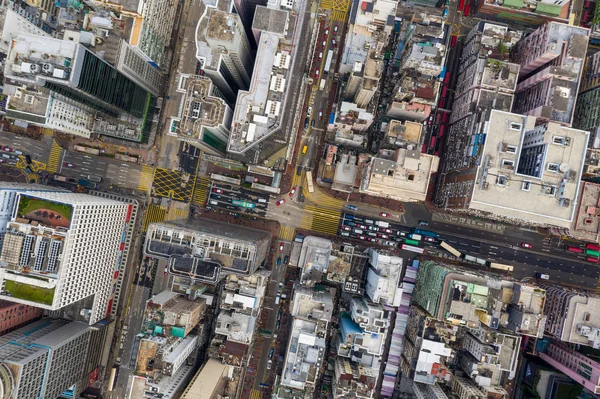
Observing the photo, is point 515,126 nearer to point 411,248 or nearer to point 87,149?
point 411,248

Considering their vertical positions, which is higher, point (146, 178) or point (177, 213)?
point (146, 178)

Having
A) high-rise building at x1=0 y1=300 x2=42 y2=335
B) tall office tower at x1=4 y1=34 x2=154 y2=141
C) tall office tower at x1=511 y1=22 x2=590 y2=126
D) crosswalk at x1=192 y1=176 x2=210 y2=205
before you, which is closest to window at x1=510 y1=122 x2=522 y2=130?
tall office tower at x1=511 y1=22 x2=590 y2=126

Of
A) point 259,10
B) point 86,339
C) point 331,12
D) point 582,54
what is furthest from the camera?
point 331,12

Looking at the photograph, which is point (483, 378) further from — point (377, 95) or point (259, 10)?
point (259, 10)

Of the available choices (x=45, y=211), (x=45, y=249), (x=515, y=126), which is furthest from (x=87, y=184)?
(x=515, y=126)

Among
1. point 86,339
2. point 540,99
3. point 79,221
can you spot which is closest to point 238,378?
point 86,339

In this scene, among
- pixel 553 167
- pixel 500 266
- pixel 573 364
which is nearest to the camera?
pixel 553 167

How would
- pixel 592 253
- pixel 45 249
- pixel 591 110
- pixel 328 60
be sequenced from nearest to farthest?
pixel 45 249 → pixel 591 110 → pixel 592 253 → pixel 328 60
